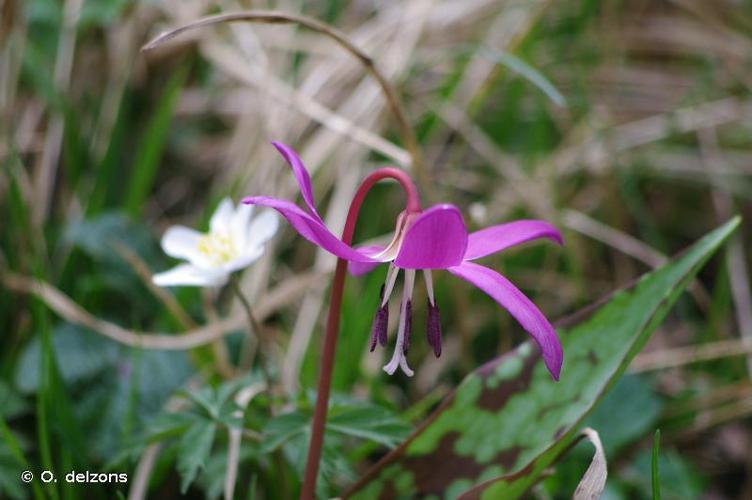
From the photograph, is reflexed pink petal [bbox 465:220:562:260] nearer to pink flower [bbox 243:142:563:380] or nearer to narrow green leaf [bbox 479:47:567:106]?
pink flower [bbox 243:142:563:380]

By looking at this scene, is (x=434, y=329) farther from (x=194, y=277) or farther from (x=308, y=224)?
(x=194, y=277)

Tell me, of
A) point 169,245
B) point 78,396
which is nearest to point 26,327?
point 78,396

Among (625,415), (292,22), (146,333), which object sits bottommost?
(625,415)

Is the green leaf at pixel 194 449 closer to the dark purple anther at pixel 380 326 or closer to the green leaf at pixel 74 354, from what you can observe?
the dark purple anther at pixel 380 326

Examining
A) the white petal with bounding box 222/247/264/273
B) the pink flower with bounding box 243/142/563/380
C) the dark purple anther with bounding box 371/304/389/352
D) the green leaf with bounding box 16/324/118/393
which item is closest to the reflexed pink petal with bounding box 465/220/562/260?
the pink flower with bounding box 243/142/563/380

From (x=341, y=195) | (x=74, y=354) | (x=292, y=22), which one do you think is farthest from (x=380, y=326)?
(x=341, y=195)

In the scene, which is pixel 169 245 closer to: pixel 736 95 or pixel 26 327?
pixel 26 327
